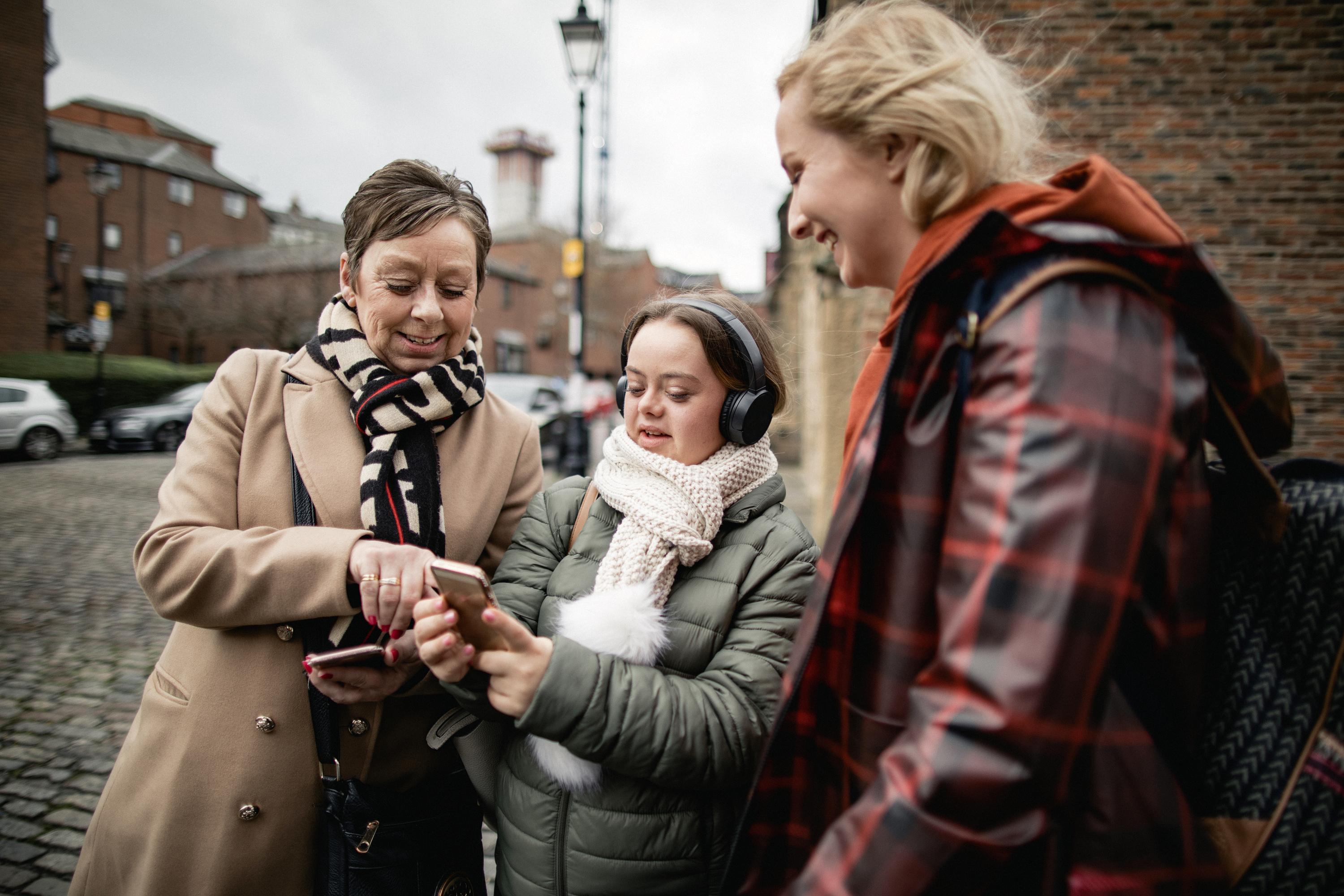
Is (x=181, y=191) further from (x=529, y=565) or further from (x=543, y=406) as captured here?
(x=529, y=565)

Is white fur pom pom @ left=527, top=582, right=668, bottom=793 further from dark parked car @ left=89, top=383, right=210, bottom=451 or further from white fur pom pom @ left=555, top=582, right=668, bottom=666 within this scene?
dark parked car @ left=89, top=383, right=210, bottom=451

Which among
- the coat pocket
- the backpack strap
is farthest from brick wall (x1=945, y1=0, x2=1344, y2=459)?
the coat pocket

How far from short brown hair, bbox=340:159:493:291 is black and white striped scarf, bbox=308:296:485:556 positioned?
0.65 feet

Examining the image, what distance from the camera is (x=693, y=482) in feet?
5.08

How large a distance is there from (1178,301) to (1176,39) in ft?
20.2

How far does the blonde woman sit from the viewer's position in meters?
0.78

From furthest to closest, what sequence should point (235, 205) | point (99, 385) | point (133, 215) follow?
point (235, 205), point (133, 215), point (99, 385)

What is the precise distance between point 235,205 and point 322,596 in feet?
180

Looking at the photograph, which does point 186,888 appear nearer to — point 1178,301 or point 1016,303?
point 1016,303

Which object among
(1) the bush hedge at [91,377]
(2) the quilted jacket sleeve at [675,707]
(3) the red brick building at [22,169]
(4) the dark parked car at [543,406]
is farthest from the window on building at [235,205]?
(2) the quilted jacket sleeve at [675,707]

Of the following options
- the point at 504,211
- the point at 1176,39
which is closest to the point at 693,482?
the point at 1176,39

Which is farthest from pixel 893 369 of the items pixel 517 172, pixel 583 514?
pixel 517 172

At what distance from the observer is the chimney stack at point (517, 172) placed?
6153 cm

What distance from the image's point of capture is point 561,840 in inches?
56.8
